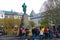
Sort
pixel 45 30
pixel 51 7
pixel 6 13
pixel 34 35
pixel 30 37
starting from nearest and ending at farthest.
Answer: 1. pixel 30 37
2. pixel 34 35
3. pixel 45 30
4. pixel 51 7
5. pixel 6 13

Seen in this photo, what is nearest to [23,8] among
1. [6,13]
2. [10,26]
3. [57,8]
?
[57,8]

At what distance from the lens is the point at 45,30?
2248cm

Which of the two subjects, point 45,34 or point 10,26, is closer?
point 45,34

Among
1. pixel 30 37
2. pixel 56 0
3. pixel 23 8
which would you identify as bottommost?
pixel 30 37

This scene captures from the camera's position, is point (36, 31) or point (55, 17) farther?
point (55, 17)

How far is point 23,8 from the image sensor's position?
112ft

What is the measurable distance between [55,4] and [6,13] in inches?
2936

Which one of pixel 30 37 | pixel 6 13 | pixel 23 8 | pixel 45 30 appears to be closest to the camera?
pixel 30 37

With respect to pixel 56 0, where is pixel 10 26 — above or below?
below

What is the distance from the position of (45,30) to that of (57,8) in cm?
3587

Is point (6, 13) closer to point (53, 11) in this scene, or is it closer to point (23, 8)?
point (53, 11)

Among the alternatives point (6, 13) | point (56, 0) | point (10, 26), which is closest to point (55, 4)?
point (56, 0)

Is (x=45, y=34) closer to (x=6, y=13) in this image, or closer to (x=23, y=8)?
(x=23, y=8)

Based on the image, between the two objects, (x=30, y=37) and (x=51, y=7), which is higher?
(x=51, y=7)
